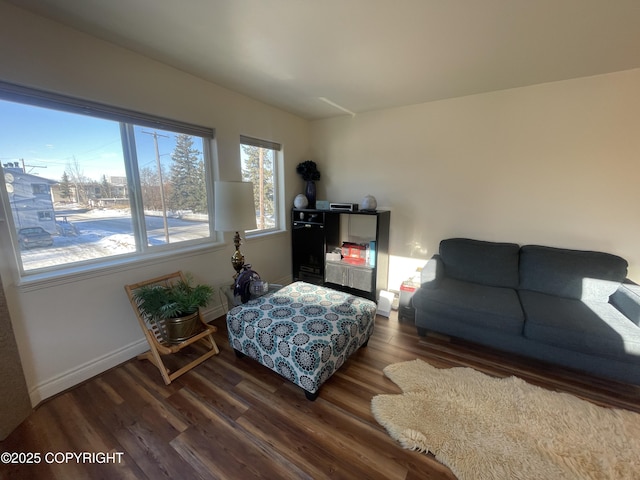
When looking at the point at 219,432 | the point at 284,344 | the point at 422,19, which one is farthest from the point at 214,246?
the point at 422,19

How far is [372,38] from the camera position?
5.66 ft

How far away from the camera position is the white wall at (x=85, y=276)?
1540 millimetres

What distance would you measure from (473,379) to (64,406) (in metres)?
2.79

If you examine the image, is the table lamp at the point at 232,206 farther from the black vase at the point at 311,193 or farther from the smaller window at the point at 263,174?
the black vase at the point at 311,193

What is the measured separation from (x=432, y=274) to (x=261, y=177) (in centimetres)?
228

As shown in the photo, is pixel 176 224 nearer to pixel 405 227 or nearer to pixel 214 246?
pixel 214 246

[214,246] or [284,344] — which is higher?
[214,246]

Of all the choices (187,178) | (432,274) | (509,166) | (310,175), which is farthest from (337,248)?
(509,166)

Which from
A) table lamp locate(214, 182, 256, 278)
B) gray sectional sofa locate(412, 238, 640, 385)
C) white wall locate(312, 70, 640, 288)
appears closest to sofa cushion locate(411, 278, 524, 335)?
gray sectional sofa locate(412, 238, 640, 385)

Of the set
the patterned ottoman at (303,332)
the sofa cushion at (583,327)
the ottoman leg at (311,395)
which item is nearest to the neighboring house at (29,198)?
the patterned ottoman at (303,332)

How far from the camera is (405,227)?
324cm

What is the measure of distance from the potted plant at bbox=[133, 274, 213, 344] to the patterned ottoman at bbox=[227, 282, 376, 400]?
295 mm

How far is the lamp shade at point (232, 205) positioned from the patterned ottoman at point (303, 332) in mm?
689

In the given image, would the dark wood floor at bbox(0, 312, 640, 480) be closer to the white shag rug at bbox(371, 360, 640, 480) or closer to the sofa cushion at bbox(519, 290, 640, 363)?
the white shag rug at bbox(371, 360, 640, 480)
